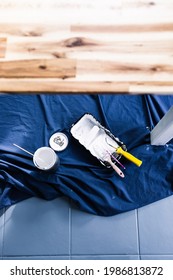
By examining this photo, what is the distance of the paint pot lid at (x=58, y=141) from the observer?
1142mm

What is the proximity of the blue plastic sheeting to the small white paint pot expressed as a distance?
0.14 ft

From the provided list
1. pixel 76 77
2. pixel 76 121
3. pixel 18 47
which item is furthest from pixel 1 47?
pixel 76 121

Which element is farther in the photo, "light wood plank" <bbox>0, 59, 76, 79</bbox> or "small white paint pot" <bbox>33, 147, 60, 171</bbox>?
"small white paint pot" <bbox>33, 147, 60, 171</bbox>

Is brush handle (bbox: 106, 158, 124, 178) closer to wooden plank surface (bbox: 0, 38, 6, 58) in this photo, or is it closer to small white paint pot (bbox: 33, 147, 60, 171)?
small white paint pot (bbox: 33, 147, 60, 171)

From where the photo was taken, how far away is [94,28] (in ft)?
3.17

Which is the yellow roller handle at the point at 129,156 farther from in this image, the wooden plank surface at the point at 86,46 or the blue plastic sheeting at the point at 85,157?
the wooden plank surface at the point at 86,46

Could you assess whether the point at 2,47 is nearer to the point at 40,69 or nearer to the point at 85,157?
the point at 40,69

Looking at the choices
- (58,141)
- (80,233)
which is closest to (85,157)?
(58,141)

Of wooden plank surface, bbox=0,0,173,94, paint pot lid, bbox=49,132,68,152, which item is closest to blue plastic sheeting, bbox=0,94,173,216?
paint pot lid, bbox=49,132,68,152

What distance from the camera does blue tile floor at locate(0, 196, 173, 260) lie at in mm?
1048
